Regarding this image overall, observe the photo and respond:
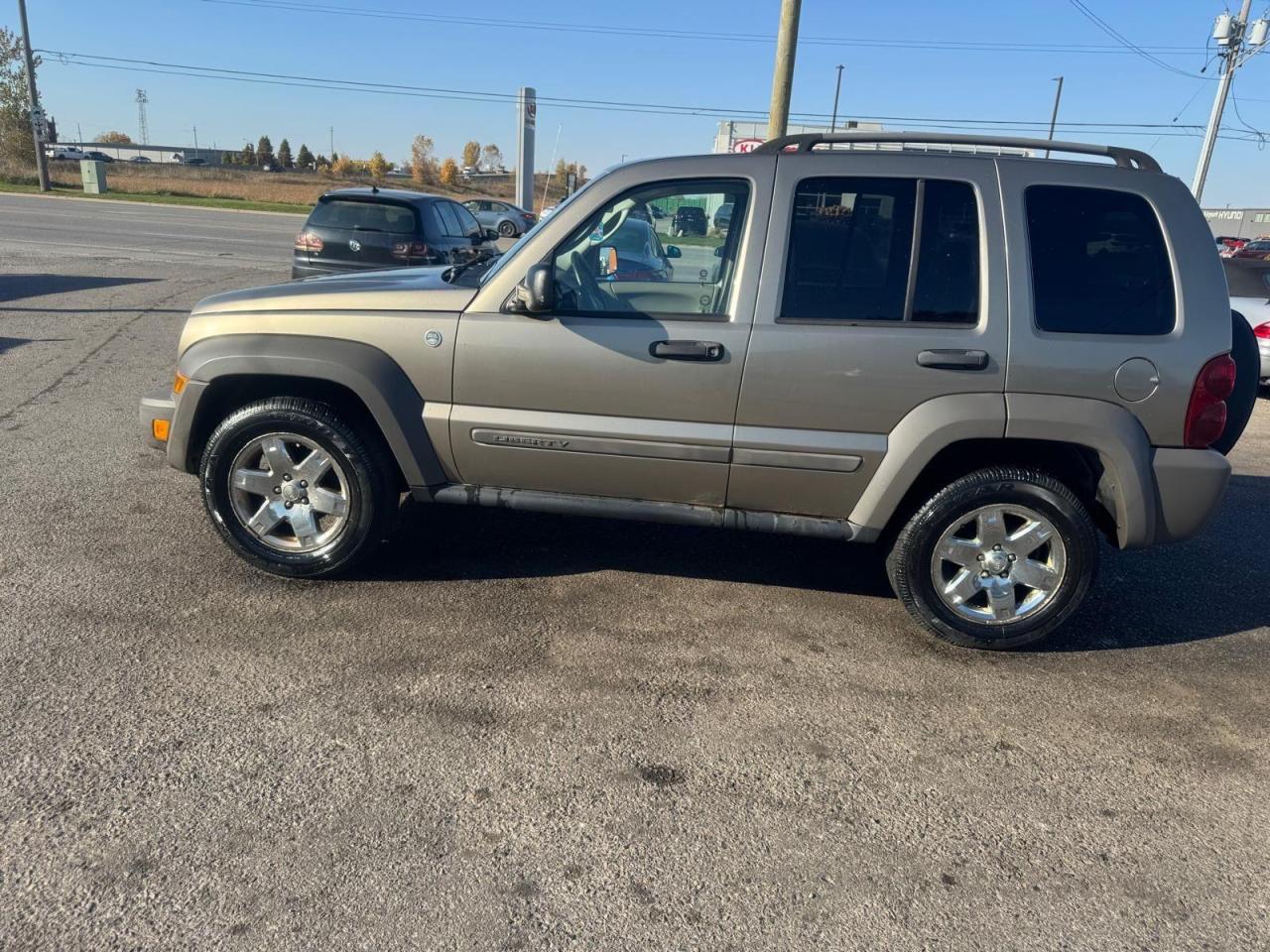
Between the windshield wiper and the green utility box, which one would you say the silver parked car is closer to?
the green utility box

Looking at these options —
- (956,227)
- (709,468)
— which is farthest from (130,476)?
(956,227)

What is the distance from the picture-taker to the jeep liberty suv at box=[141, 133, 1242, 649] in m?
3.58

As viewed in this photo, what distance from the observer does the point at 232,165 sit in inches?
3401

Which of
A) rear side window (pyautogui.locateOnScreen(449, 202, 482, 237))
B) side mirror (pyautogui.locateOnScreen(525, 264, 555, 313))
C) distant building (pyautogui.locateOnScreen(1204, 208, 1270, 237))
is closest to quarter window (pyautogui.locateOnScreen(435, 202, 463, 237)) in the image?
rear side window (pyautogui.locateOnScreen(449, 202, 482, 237))

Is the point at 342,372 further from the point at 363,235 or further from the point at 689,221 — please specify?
the point at 363,235

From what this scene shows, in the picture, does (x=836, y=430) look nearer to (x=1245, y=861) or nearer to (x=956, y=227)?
(x=956, y=227)

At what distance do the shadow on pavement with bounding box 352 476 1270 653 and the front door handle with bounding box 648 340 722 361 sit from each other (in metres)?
1.26

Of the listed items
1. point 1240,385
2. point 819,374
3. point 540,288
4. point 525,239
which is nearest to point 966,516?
point 819,374

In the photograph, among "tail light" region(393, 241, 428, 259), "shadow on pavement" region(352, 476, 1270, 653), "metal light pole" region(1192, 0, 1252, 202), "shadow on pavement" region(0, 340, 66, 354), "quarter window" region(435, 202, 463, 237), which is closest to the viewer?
"shadow on pavement" region(352, 476, 1270, 653)

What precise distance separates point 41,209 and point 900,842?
1334 inches

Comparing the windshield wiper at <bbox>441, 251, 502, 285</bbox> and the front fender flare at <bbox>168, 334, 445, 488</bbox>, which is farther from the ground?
the windshield wiper at <bbox>441, 251, 502, 285</bbox>

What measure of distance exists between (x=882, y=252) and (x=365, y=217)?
26.5ft

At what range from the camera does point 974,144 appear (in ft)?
12.5

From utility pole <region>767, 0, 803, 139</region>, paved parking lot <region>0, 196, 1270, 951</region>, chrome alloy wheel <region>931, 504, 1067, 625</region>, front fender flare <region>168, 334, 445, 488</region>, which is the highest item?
utility pole <region>767, 0, 803, 139</region>
